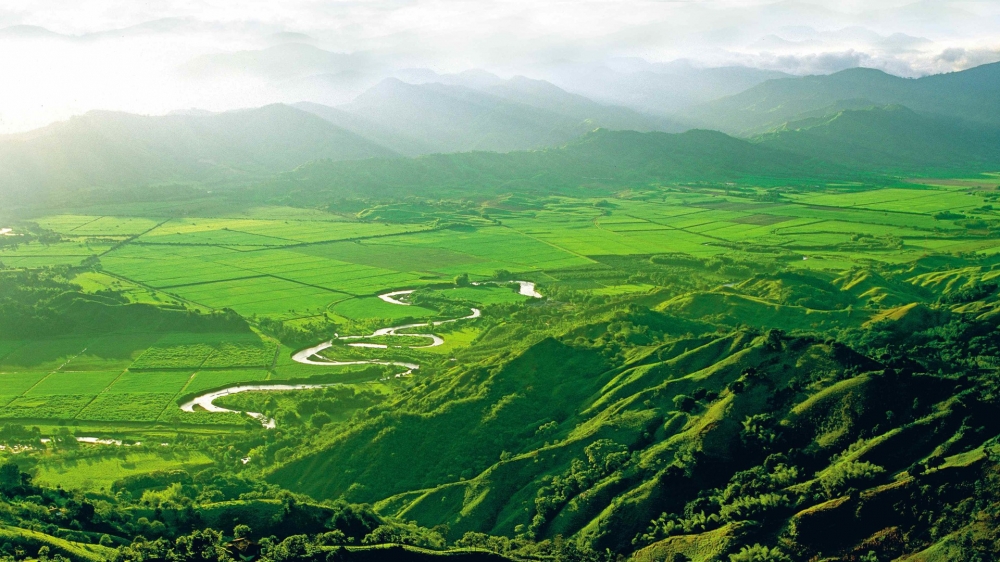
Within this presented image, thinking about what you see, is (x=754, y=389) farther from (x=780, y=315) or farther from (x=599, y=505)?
(x=780, y=315)

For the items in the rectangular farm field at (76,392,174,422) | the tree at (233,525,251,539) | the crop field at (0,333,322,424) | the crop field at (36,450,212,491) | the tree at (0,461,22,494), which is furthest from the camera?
the crop field at (0,333,322,424)

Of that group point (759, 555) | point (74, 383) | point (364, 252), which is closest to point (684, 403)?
point (759, 555)

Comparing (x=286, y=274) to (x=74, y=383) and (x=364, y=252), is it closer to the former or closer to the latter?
(x=364, y=252)

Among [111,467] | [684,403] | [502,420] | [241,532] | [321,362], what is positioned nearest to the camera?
[241,532]

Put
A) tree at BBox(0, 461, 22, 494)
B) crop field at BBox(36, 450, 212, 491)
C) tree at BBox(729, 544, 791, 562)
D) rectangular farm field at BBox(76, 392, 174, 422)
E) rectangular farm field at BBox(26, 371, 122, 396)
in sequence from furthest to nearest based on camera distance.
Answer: rectangular farm field at BBox(26, 371, 122, 396) < rectangular farm field at BBox(76, 392, 174, 422) < crop field at BBox(36, 450, 212, 491) < tree at BBox(0, 461, 22, 494) < tree at BBox(729, 544, 791, 562)

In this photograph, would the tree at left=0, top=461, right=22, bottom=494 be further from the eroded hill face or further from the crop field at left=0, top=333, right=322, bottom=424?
the crop field at left=0, top=333, right=322, bottom=424

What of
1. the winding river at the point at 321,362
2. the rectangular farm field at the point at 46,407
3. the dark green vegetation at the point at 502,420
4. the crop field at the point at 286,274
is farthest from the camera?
the crop field at the point at 286,274

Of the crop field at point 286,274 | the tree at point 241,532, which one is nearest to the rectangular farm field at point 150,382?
the crop field at point 286,274

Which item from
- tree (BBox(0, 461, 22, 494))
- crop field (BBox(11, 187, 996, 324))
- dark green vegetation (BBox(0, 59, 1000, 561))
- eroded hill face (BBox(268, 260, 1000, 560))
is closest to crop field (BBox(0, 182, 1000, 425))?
crop field (BBox(11, 187, 996, 324))

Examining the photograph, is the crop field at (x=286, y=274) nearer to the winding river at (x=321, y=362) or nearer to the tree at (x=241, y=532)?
the winding river at (x=321, y=362)

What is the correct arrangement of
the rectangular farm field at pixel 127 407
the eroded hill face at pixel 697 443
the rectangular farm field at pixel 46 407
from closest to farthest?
the eroded hill face at pixel 697 443
the rectangular farm field at pixel 127 407
the rectangular farm field at pixel 46 407

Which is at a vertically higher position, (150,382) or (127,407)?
(150,382)

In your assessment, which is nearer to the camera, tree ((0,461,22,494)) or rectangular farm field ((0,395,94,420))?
tree ((0,461,22,494))
